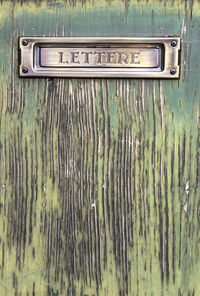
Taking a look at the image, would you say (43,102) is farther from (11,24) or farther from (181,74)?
(181,74)

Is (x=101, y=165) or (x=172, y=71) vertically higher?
(x=172, y=71)

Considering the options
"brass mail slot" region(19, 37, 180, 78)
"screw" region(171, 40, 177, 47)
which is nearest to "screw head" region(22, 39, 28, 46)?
A: "brass mail slot" region(19, 37, 180, 78)

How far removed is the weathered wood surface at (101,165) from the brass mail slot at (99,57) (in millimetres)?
17

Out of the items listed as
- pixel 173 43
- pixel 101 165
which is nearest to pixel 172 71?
pixel 173 43

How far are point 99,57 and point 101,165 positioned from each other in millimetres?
203

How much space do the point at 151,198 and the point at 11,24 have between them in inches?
16.7

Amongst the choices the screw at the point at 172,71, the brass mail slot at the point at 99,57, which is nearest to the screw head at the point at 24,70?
the brass mail slot at the point at 99,57

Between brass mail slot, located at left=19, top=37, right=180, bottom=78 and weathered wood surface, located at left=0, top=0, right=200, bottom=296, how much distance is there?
17mm

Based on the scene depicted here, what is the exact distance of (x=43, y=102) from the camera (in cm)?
85

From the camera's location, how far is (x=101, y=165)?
2.80ft

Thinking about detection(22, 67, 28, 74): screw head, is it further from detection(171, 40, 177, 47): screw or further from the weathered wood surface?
detection(171, 40, 177, 47): screw

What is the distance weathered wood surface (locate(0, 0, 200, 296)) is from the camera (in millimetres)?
840

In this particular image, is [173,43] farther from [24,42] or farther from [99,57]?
[24,42]

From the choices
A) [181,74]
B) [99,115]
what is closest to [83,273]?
[99,115]
